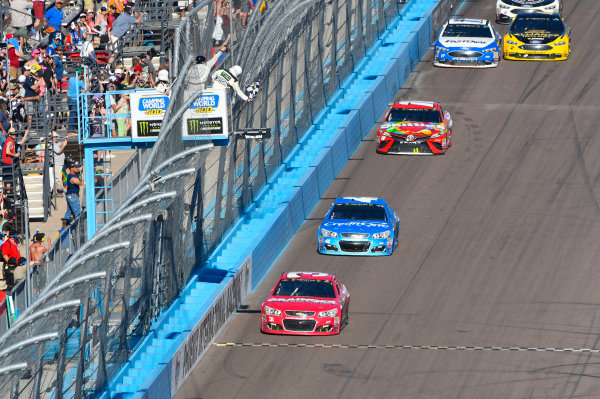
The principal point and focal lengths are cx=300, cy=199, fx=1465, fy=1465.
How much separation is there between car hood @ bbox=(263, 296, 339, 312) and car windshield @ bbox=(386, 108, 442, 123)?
11.3 meters

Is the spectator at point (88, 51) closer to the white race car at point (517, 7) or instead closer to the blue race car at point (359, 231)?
the blue race car at point (359, 231)

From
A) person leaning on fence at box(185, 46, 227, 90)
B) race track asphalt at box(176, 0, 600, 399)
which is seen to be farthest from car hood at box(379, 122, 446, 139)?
person leaning on fence at box(185, 46, 227, 90)

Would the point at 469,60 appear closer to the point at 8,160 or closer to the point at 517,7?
the point at 517,7

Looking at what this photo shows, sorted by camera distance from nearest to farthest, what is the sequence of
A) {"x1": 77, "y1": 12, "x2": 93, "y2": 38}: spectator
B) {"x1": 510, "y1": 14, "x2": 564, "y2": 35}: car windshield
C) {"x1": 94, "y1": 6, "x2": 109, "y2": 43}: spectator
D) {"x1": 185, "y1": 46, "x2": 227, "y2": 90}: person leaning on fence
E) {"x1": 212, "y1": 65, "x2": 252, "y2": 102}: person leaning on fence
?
{"x1": 185, "y1": 46, "x2": 227, "y2": 90}: person leaning on fence
{"x1": 212, "y1": 65, "x2": 252, "y2": 102}: person leaning on fence
{"x1": 94, "y1": 6, "x2": 109, "y2": 43}: spectator
{"x1": 77, "y1": 12, "x2": 93, "y2": 38}: spectator
{"x1": 510, "y1": 14, "x2": 564, "y2": 35}: car windshield

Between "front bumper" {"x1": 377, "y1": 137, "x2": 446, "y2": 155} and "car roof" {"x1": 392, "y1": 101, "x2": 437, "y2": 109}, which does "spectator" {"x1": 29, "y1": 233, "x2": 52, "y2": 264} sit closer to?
"front bumper" {"x1": 377, "y1": 137, "x2": 446, "y2": 155}

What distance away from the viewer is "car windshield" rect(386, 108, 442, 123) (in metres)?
38.2

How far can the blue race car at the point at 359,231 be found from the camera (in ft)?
105

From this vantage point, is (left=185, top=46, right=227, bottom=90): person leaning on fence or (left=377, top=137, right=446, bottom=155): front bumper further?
(left=377, top=137, right=446, bottom=155): front bumper

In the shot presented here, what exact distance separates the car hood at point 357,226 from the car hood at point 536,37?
15340 millimetres

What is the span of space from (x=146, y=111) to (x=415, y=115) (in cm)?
1084

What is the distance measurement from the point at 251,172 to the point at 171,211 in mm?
6950

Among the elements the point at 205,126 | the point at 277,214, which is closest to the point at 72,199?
the point at 277,214

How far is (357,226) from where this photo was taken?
1260 inches

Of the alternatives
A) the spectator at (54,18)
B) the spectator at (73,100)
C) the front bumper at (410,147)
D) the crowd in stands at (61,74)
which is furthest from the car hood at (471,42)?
the spectator at (73,100)
